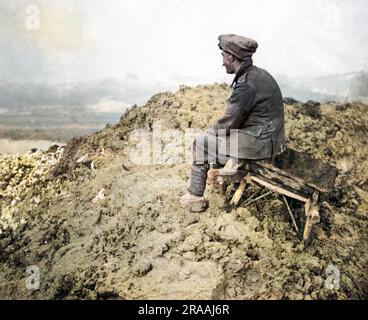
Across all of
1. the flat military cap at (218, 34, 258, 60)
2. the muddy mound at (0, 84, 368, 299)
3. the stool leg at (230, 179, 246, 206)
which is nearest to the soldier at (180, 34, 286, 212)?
the flat military cap at (218, 34, 258, 60)

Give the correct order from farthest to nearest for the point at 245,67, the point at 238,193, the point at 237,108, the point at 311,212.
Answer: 1. the point at 238,193
2. the point at 311,212
3. the point at 245,67
4. the point at 237,108

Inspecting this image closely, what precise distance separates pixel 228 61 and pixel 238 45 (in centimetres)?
18

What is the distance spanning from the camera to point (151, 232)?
4340 millimetres

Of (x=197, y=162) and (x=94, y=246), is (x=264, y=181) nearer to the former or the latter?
(x=197, y=162)

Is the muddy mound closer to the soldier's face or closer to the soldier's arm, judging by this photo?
the soldier's arm

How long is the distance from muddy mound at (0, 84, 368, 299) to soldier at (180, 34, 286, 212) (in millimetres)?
495

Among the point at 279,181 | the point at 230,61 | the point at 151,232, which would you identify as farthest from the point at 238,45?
the point at 151,232

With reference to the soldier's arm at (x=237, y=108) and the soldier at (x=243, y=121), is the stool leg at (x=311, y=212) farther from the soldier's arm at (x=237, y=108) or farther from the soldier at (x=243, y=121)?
the soldier's arm at (x=237, y=108)

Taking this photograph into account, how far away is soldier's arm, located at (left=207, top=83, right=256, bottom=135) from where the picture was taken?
4129 mm

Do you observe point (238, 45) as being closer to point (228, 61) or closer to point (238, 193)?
A: point (228, 61)

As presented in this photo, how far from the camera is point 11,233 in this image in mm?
4949

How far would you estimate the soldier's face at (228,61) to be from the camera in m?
4.25

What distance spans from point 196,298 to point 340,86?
7.86 m

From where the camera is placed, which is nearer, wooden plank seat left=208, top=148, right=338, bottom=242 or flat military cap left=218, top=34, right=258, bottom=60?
flat military cap left=218, top=34, right=258, bottom=60
